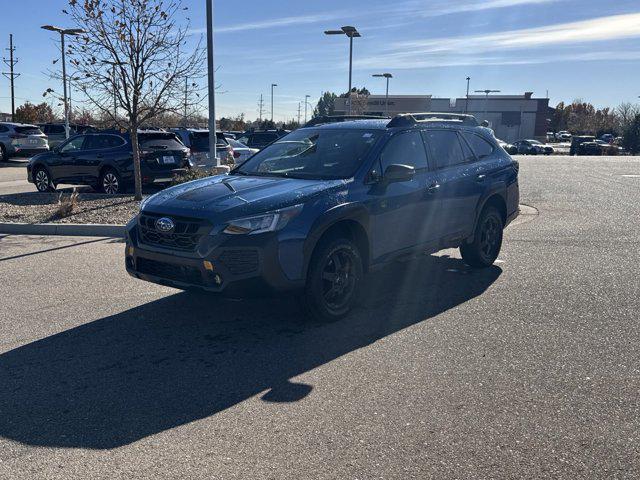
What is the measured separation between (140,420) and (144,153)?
11.2 meters

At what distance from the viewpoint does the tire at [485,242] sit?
7.41 meters

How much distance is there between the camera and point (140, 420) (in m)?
3.70

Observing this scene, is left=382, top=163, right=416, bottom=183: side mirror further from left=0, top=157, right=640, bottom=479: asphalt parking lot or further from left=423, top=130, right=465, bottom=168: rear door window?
left=0, top=157, right=640, bottom=479: asphalt parking lot

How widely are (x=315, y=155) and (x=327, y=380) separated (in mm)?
2654

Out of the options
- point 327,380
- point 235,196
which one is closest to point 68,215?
point 235,196

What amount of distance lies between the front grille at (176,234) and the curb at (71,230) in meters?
4.95

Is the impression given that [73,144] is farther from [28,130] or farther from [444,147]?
[28,130]

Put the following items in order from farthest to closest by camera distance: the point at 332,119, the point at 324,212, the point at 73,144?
the point at 73,144
the point at 332,119
the point at 324,212

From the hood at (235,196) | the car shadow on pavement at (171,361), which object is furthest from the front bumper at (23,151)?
the hood at (235,196)

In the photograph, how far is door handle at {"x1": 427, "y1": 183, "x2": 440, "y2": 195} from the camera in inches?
249

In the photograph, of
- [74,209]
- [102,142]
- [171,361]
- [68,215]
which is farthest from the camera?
[102,142]

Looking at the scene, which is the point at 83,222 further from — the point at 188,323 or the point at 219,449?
the point at 219,449

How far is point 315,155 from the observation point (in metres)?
6.20

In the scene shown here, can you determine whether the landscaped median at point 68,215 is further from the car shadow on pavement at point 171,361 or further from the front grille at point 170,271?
the front grille at point 170,271
